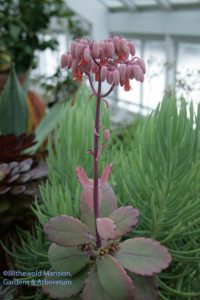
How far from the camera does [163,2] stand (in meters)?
3.19

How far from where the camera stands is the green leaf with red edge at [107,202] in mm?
461

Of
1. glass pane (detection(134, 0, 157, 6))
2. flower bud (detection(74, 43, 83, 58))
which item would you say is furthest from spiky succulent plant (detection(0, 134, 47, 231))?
glass pane (detection(134, 0, 157, 6))

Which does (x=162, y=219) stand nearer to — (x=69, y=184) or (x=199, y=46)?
(x=69, y=184)

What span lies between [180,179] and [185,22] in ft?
9.05

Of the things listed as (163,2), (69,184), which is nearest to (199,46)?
(163,2)

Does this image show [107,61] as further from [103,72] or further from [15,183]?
[15,183]

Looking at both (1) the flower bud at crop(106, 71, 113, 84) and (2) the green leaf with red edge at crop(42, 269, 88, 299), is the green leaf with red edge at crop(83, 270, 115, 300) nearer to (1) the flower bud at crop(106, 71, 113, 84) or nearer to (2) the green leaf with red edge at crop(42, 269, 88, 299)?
(2) the green leaf with red edge at crop(42, 269, 88, 299)

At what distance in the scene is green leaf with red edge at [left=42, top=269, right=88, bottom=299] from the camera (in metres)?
0.43

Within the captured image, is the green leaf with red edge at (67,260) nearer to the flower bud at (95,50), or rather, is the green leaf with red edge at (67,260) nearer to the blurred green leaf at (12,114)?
the flower bud at (95,50)

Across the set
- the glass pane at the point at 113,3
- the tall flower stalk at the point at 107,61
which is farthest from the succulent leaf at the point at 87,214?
the glass pane at the point at 113,3

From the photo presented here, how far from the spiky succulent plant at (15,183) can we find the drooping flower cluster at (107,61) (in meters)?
0.25

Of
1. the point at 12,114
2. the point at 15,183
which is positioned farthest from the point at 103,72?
the point at 12,114

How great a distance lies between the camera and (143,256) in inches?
16.5

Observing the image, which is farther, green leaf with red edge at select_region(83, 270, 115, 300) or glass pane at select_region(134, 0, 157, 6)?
glass pane at select_region(134, 0, 157, 6)
